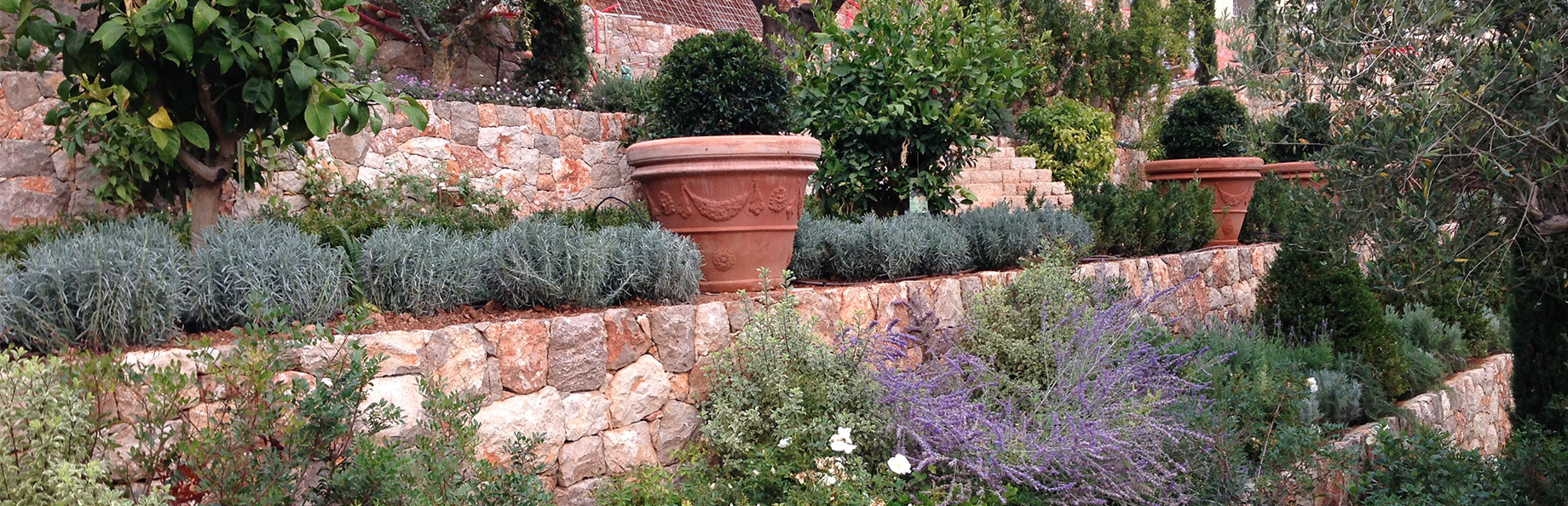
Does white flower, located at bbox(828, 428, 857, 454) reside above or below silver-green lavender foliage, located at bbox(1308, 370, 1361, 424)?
above

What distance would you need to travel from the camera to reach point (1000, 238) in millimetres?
5547

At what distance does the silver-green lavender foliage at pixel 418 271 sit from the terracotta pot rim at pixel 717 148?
0.91m

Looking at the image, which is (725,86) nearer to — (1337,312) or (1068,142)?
(1337,312)

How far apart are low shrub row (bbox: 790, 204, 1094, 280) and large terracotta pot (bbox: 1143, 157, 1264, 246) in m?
3.46

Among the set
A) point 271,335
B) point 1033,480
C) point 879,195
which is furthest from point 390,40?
point 1033,480

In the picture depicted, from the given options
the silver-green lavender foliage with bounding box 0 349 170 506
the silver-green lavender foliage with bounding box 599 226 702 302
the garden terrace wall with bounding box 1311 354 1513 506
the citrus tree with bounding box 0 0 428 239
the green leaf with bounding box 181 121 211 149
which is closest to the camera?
the silver-green lavender foliage with bounding box 0 349 170 506

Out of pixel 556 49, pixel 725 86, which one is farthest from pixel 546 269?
pixel 556 49

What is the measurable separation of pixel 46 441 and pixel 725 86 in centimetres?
429

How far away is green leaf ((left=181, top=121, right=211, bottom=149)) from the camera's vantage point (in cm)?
308

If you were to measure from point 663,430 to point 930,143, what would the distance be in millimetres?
2964

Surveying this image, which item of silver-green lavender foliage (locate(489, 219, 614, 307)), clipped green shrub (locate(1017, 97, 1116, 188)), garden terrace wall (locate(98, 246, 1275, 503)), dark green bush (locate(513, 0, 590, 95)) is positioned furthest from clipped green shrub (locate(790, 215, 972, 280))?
clipped green shrub (locate(1017, 97, 1116, 188))

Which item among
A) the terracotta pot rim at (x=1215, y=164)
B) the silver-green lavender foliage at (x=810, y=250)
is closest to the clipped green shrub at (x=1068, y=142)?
the terracotta pot rim at (x=1215, y=164)

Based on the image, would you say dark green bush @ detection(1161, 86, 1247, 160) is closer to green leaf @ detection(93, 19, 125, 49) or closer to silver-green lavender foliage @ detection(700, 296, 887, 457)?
silver-green lavender foliage @ detection(700, 296, 887, 457)

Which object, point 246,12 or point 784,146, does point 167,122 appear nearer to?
point 246,12
